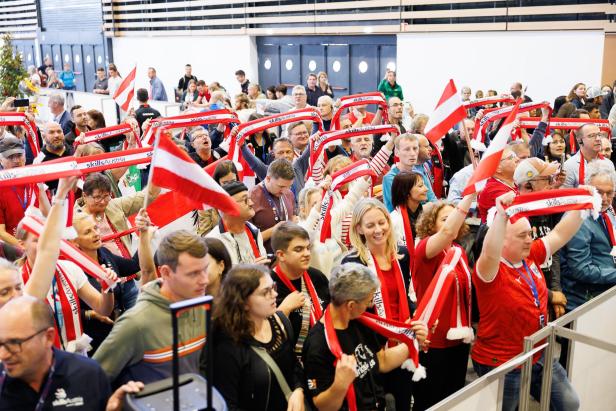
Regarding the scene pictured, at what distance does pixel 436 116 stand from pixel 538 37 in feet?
28.5

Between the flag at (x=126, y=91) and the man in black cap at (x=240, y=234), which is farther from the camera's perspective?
the flag at (x=126, y=91)

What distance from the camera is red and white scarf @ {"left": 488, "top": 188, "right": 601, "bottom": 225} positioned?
14.0ft

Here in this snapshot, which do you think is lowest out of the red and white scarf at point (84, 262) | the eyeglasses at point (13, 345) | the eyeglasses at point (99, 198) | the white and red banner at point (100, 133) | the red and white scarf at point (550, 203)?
the red and white scarf at point (84, 262)

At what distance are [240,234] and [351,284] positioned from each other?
148 centimetres

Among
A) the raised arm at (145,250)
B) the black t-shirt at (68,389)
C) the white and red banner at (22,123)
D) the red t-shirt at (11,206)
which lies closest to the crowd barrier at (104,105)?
the white and red banner at (22,123)

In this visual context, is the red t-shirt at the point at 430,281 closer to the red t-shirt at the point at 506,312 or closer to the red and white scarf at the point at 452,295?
the red and white scarf at the point at 452,295

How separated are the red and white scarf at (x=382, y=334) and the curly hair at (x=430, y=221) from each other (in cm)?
103

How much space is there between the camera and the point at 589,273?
17.3 feet

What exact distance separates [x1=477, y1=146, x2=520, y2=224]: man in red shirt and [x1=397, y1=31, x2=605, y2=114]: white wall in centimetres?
874

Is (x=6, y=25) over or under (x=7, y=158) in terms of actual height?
over

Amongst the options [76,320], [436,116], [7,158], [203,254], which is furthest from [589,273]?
[7,158]

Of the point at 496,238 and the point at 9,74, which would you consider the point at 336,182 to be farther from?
the point at 9,74

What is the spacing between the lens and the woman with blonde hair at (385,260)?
14.5ft

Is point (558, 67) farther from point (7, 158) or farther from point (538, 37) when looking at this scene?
point (7, 158)
